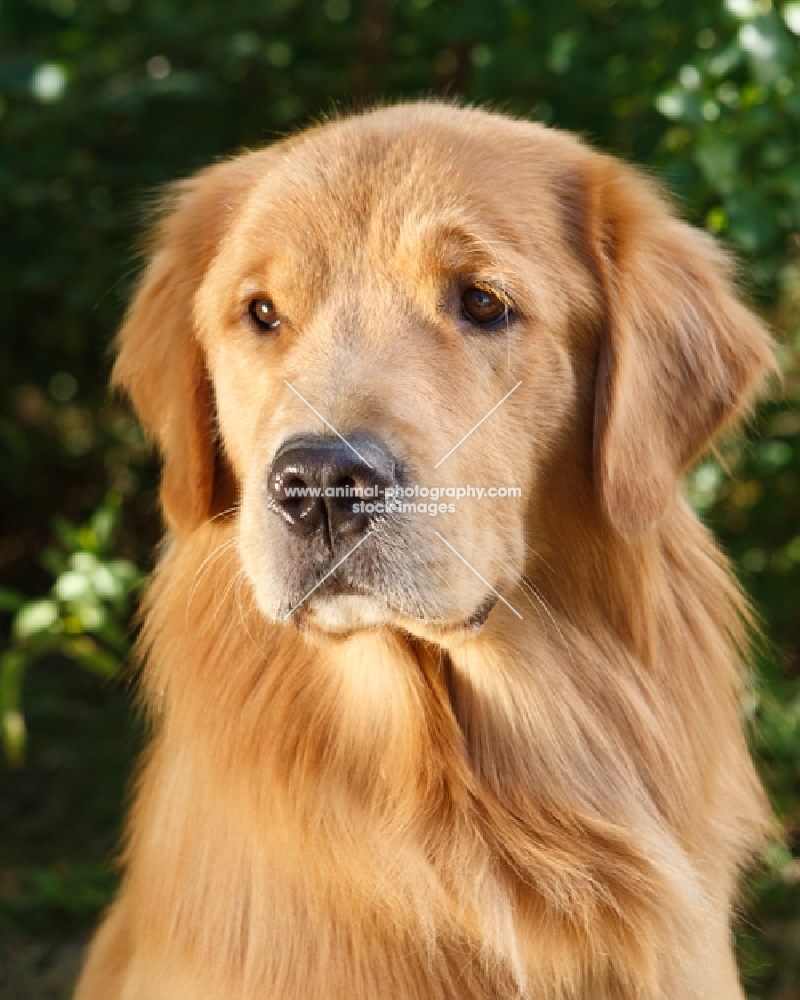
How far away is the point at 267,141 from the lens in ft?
15.0

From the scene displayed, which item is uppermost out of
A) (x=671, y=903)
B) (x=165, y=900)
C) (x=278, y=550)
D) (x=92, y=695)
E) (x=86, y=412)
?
(x=278, y=550)

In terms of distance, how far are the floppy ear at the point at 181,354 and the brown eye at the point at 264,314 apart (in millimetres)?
233

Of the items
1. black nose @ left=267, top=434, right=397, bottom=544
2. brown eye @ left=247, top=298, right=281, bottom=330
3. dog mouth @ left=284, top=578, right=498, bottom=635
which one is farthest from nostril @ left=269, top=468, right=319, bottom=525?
brown eye @ left=247, top=298, right=281, bottom=330

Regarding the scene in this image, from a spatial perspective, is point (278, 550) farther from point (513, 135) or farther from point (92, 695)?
point (92, 695)

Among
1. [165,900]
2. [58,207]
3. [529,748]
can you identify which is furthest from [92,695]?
[529,748]

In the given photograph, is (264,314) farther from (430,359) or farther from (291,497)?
(291,497)

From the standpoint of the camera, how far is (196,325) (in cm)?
284

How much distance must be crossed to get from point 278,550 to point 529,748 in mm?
749

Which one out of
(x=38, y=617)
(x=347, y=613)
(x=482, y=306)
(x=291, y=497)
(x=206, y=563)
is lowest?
(x=38, y=617)

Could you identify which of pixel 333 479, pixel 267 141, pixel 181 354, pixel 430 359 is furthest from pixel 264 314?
pixel 267 141

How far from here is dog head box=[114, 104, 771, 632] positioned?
222 cm

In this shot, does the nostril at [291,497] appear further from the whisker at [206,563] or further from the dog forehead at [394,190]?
the dog forehead at [394,190]

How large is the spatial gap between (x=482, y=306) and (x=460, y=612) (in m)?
0.65

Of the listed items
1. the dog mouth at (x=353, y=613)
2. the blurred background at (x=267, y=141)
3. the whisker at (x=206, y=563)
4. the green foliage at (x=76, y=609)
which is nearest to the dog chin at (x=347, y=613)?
the dog mouth at (x=353, y=613)
